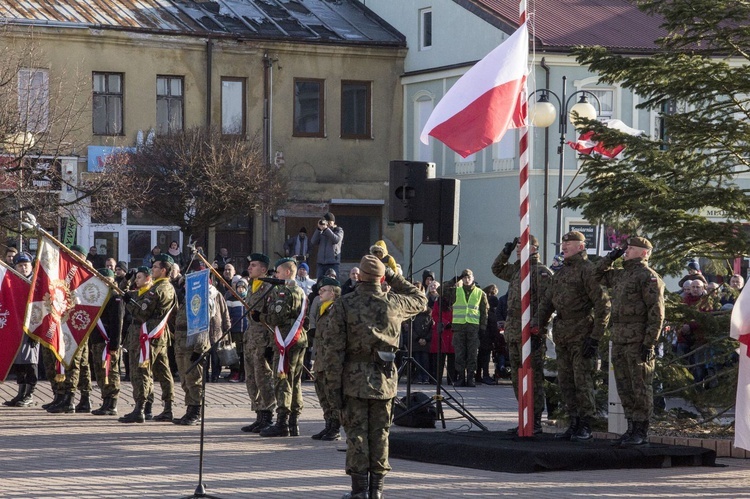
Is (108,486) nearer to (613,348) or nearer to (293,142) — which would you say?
(613,348)

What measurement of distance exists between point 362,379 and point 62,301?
24.2 ft

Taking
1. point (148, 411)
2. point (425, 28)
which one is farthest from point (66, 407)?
point (425, 28)

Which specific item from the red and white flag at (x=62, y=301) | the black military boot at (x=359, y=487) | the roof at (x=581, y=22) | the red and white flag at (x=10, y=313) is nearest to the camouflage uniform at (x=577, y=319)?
the black military boot at (x=359, y=487)

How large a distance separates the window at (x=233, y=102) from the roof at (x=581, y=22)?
6.96 meters

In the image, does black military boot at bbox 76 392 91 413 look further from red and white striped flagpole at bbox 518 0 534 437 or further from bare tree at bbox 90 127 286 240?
bare tree at bbox 90 127 286 240

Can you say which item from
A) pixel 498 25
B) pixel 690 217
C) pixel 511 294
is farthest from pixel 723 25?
pixel 498 25

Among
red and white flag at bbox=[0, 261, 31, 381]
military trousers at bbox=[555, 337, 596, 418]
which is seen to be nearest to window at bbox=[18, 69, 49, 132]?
red and white flag at bbox=[0, 261, 31, 381]

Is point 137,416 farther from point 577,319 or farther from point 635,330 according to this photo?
point 635,330

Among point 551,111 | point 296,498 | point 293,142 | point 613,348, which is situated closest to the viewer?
point 296,498

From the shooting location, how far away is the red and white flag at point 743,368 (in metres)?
10.1

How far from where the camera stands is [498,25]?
127ft

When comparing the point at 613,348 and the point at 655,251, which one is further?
the point at 655,251

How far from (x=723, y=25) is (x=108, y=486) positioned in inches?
336

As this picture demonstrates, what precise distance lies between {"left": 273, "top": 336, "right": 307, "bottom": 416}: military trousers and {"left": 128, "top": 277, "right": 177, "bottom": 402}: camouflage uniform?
1696mm
